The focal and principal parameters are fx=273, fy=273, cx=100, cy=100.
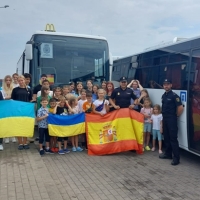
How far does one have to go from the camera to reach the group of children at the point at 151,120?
25.4 feet

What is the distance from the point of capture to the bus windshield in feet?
31.7

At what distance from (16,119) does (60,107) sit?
1275 mm

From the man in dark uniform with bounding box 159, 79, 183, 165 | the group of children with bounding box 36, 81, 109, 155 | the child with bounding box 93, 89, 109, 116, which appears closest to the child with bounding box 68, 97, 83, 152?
the group of children with bounding box 36, 81, 109, 155

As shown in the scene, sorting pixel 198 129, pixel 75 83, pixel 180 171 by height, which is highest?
pixel 75 83

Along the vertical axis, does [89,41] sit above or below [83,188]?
above

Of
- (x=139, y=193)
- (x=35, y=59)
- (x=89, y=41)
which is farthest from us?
(x=89, y=41)

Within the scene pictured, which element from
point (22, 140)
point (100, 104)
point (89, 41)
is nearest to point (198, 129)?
point (100, 104)

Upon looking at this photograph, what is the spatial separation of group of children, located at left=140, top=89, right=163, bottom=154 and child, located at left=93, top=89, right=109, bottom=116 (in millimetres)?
1152

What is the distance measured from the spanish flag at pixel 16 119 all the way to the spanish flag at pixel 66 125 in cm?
68

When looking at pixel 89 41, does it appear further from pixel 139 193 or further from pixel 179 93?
pixel 139 193

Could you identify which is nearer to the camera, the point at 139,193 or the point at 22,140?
the point at 139,193

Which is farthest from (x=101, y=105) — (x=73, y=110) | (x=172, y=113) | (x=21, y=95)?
(x=21, y=95)

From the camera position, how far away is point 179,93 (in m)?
7.16

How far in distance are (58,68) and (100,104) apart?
2741 mm
